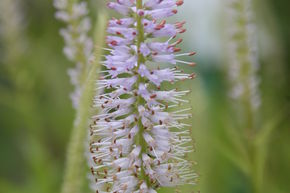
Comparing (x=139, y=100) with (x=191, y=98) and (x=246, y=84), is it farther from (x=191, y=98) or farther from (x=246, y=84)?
(x=191, y=98)

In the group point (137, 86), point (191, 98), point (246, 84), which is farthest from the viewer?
point (191, 98)

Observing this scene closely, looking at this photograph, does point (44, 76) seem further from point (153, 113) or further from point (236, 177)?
point (153, 113)

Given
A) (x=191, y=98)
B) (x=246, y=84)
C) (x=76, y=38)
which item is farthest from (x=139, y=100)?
(x=191, y=98)

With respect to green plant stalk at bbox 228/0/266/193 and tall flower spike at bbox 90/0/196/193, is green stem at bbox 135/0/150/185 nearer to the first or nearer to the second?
tall flower spike at bbox 90/0/196/193

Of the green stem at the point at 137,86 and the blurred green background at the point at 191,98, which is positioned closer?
the green stem at the point at 137,86

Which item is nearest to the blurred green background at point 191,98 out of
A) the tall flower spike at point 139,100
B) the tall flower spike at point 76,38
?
the tall flower spike at point 76,38

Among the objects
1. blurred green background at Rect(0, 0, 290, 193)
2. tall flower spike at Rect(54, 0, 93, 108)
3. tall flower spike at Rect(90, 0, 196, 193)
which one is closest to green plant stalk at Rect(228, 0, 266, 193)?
blurred green background at Rect(0, 0, 290, 193)

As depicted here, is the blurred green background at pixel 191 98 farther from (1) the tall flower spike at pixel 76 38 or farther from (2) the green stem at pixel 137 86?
(2) the green stem at pixel 137 86

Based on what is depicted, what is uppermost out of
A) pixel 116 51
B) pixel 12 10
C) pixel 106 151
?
pixel 12 10

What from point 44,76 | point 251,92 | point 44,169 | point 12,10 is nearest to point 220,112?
point 251,92
